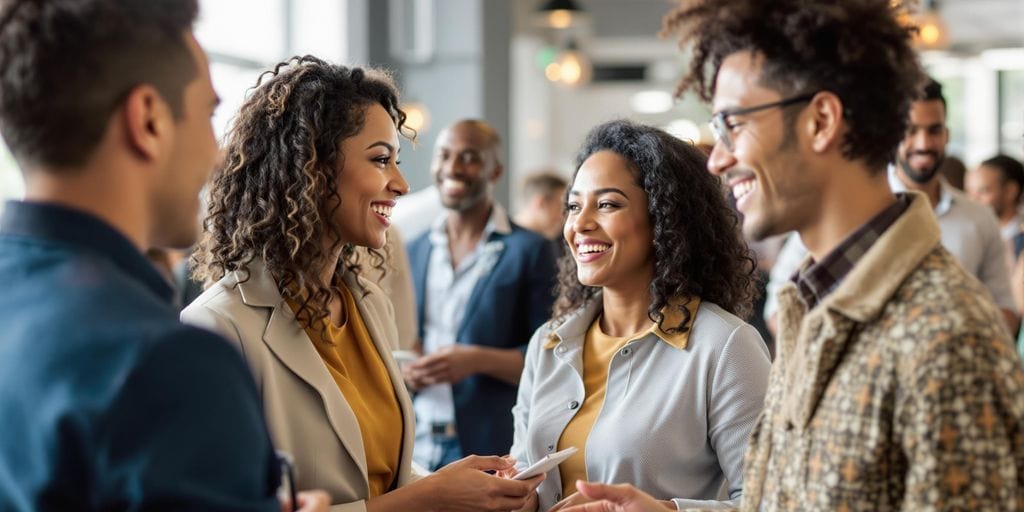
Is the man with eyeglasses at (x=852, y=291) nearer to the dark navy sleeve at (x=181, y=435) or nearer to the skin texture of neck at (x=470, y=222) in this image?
the dark navy sleeve at (x=181, y=435)

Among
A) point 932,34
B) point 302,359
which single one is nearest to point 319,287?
point 302,359

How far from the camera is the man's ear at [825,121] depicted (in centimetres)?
166

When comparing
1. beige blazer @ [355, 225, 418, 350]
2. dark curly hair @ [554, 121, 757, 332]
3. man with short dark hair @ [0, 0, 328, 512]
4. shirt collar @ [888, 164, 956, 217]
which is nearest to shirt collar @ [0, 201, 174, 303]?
man with short dark hair @ [0, 0, 328, 512]

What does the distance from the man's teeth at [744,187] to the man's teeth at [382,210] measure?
0.99m

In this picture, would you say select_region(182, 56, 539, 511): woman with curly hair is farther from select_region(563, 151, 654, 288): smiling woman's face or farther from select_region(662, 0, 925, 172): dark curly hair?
select_region(662, 0, 925, 172): dark curly hair

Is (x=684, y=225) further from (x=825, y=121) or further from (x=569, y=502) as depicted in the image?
(x=825, y=121)

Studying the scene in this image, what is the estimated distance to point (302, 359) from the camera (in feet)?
7.41

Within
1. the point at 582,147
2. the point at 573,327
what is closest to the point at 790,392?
the point at 573,327

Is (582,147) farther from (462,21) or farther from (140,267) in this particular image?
(462,21)

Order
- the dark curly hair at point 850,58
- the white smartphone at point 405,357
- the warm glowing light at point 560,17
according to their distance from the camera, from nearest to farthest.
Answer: the dark curly hair at point 850,58 → the white smartphone at point 405,357 → the warm glowing light at point 560,17

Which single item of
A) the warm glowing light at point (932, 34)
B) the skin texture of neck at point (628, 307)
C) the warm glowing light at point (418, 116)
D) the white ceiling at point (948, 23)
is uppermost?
the white ceiling at point (948, 23)

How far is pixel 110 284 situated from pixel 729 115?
0.98m

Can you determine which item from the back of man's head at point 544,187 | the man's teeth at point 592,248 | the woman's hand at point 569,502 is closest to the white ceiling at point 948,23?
the back of man's head at point 544,187

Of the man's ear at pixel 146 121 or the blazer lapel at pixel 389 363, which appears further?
the blazer lapel at pixel 389 363
